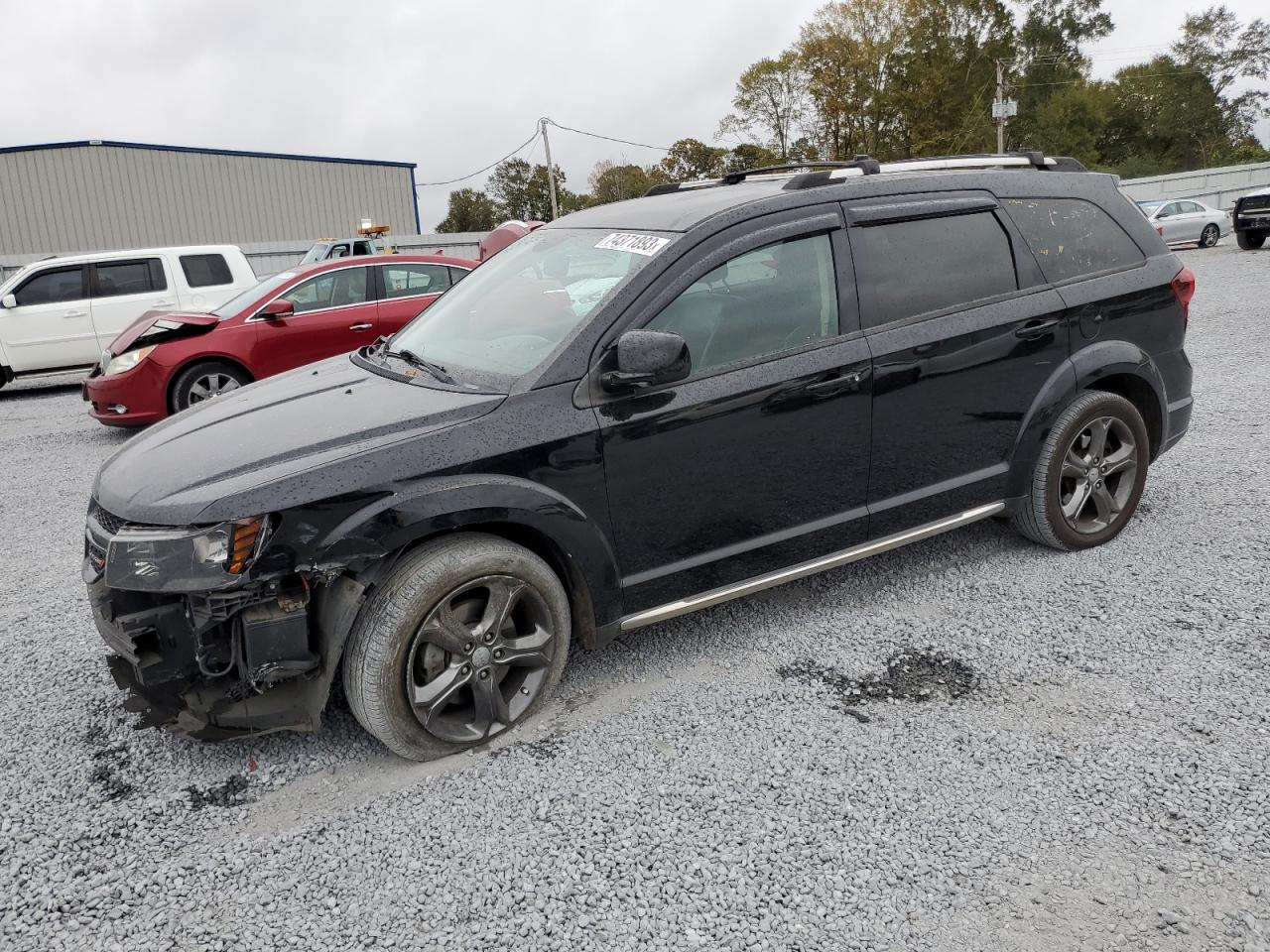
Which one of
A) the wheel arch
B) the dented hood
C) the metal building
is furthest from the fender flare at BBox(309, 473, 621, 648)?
the metal building

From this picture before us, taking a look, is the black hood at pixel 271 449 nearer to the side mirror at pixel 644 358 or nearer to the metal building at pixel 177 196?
the side mirror at pixel 644 358

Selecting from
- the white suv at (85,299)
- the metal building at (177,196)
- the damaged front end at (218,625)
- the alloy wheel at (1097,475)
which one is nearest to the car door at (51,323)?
the white suv at (85,299)

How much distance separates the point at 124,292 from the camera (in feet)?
39.4

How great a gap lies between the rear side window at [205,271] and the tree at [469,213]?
63.6m

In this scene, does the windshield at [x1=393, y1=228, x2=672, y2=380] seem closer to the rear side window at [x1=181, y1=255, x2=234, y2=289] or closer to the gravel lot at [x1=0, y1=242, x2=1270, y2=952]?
the gravel lot at [x1=0, y1=242, x2=1270, y2=952]

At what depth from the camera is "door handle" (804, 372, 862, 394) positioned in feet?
11.4

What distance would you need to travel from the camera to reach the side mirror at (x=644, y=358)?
3.04 m

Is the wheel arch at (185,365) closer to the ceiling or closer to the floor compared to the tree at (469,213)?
closer to the floor

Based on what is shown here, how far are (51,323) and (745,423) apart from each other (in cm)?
1163

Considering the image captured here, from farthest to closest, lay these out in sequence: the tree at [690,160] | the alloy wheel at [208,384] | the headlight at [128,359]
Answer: the tree at [690,160], the alloy wheel at [208,384], the headlight at [128,359]

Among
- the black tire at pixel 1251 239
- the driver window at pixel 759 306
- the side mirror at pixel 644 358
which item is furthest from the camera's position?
the black tire at pixel 1251 239

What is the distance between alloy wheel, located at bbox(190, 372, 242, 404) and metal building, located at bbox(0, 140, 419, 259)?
29088 millimetres

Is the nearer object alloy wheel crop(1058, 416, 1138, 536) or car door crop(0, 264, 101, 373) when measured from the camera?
alloy wheel crop(1058, 416, 1138, 536)

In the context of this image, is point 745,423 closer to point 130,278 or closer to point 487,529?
point 487,529
